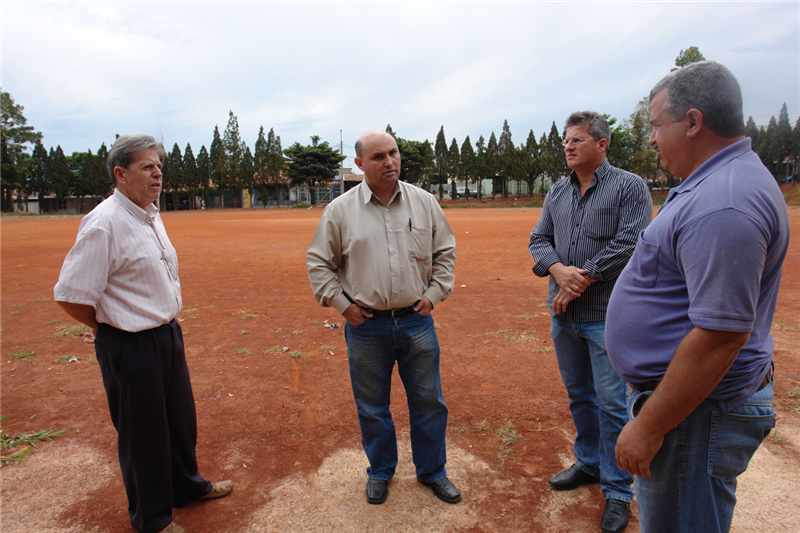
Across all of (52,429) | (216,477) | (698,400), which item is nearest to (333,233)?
(216,477)

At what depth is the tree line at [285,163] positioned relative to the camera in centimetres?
5359

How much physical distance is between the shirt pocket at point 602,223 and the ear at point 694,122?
136 cm

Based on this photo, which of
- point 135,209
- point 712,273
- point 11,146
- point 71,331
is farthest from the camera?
point 11,146

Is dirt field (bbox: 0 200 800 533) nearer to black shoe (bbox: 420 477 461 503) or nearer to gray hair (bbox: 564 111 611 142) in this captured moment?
black shoe (bbox: 420 477 461 503)

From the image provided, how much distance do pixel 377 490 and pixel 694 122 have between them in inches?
98.9

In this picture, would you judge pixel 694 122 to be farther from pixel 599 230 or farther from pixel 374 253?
pixel 374 253

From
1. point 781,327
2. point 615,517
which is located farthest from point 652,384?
point 781,327

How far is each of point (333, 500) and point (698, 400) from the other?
223 cm

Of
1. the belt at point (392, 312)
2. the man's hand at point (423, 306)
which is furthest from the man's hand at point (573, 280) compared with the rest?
the belt at point (392, 312)

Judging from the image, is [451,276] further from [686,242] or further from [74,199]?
[74,199]

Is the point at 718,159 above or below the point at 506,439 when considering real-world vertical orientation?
above

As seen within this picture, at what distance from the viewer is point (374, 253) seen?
285 centimetres

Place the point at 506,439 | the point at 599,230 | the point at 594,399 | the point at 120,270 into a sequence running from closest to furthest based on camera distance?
the point at 120,270 → the point at 599,230 → the point at 594,399 → the point at 506,439

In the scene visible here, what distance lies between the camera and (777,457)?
328cm
